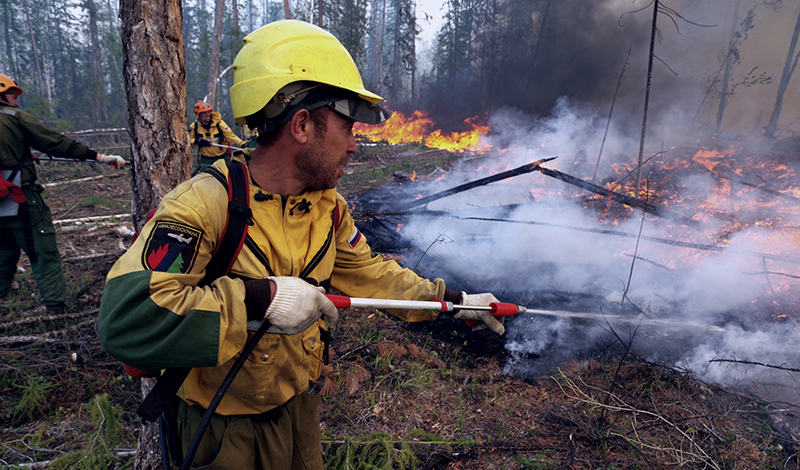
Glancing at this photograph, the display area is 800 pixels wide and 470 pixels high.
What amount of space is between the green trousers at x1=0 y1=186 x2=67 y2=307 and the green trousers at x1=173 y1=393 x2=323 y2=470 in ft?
14.8

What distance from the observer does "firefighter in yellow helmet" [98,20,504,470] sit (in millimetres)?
1259

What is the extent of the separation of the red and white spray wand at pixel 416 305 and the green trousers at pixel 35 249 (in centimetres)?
511

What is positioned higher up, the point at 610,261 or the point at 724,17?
the point at 724,17

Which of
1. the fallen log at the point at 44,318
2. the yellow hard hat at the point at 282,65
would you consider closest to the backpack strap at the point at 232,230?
the yellow hard hat at the point at 282,65

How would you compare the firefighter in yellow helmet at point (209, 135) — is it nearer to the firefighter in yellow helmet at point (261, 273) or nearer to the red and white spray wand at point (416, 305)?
the firefighter in yellow helmet at point (261, 273)

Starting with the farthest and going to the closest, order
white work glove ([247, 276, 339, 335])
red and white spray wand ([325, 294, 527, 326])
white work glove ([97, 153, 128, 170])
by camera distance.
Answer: white work glove ([97, 153, 128, 170]), red and white spray wand ([325, 294, 527, 326]), white work glove ([247, 276, 339, 335])

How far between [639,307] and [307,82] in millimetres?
5341

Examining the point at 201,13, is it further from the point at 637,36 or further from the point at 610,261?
the point at 610,261

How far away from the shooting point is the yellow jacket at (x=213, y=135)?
10117mm

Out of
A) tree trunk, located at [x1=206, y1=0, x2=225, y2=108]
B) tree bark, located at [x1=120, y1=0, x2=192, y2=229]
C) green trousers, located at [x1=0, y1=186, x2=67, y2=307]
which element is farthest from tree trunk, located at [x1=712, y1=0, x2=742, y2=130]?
green trousers, located at [x1=0, y1=186, x2=67, y2=307]

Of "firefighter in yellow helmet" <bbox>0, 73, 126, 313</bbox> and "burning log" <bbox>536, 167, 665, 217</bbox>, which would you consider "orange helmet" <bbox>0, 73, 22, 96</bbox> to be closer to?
"firefighter in yellow helmet" <bbox>0, 73, 126, 313</bbox>

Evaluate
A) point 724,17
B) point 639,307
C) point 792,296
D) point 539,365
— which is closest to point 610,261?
point 639,307

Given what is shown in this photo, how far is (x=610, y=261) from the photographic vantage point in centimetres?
625

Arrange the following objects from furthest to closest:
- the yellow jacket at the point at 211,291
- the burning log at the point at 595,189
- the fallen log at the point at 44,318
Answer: the burning log at the point at 595,189 < the fallen log at the point at 44,318 < the yellow jacket at the point at 211,291
